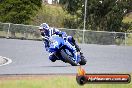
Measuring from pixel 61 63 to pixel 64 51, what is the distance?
836mm

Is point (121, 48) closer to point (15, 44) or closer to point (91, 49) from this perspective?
point (91, 49)

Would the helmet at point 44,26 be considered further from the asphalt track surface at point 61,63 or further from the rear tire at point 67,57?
the asphalt track surface at point 61,63

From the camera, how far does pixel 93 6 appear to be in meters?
25.2

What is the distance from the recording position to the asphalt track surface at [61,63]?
12182mm

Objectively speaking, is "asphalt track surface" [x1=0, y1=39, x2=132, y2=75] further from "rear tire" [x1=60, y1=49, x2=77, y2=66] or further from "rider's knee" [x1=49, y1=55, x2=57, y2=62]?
"rear tire" [x1=60, y1=49, x2=77, y2=66]

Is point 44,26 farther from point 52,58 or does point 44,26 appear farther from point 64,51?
→ point 52,58

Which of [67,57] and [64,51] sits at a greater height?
[64,51]

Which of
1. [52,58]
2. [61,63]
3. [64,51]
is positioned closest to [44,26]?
[64,51]

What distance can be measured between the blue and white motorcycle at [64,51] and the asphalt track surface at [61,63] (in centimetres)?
78

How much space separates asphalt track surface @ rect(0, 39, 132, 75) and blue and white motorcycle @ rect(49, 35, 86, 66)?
78 centimetres

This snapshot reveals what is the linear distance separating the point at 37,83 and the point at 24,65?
6.30 m

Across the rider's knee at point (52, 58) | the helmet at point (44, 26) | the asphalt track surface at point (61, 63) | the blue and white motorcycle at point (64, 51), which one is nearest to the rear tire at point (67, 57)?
the blue and white motorcycle at point (64, 51)

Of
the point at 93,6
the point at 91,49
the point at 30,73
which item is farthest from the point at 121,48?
the point at 93,6

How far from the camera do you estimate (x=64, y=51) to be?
950 cm
